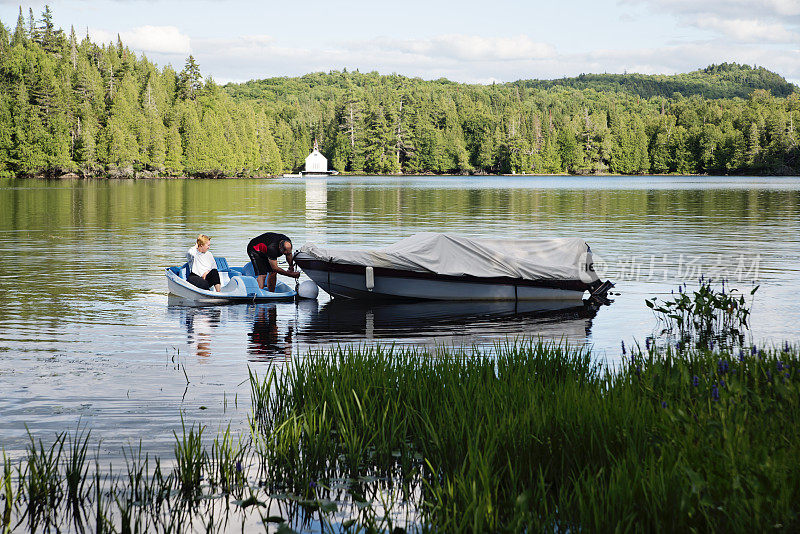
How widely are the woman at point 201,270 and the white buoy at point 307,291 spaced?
1.76m

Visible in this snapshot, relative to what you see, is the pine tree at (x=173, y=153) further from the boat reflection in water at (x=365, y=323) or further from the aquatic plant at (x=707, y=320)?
the aquatic plant at (x=707, y=320)

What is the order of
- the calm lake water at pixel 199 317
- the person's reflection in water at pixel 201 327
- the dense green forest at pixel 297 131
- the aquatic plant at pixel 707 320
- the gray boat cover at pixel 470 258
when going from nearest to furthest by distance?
the calm lake water at pixel 199 317 → the person's reflection in water at pixel 201 327 → the aquatic plant at pixel 707 320 → the gray boat cover at pixel 470 258 → the dense green forest at pixel 297 131

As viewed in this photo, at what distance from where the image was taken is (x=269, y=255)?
17172 mm

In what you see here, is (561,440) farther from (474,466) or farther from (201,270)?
(201,270)

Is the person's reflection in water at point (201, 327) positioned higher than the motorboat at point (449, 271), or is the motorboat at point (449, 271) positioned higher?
the motorboat at point (449, 271)

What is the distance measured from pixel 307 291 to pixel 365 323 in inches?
113

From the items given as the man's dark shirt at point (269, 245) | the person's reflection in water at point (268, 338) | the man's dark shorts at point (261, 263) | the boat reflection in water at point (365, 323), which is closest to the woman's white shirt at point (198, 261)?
the boat reflection in water at point (365, 323)

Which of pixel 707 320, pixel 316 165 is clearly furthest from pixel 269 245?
pixel 316 165

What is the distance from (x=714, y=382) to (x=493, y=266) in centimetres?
1046

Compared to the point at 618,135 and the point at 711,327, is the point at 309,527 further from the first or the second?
the point at 618,135

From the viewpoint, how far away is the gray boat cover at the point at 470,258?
17094 mm

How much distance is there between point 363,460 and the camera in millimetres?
6523

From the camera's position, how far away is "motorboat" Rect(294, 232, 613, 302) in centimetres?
1714

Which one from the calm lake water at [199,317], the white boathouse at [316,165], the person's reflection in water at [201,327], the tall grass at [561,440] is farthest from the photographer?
the white boathouse at [316,165]
